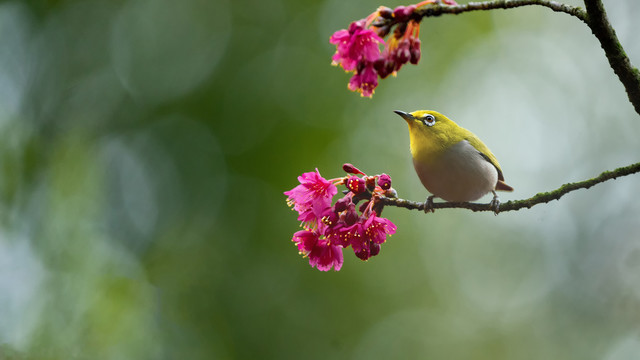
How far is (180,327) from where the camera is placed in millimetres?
10594

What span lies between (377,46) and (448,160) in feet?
3.04

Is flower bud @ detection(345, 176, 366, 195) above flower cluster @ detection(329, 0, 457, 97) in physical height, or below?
below

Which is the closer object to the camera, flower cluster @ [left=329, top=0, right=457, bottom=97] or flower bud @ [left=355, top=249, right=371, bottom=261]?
flower cluster @ [left=329, top=0, right=457, bottom=97]

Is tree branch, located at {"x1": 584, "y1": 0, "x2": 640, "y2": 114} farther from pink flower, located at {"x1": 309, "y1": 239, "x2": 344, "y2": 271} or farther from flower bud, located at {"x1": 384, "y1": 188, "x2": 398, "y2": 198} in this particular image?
pink flower, located at {"x1": 309, "y1": 239, "x2": 344, "y2": 271}

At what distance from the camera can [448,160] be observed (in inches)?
102

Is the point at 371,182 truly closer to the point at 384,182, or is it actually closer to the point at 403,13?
the point at 384,182

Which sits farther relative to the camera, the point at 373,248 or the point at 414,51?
the point at 373,248

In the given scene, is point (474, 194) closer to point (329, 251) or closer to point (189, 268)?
point (329, 251)

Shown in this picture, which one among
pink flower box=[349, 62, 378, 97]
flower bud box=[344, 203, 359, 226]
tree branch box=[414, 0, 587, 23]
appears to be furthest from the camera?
flower bud box=[344, 203, 359, 226]

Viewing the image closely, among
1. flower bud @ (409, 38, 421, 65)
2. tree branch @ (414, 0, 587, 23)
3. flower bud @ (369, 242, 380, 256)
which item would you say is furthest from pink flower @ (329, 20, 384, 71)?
flower bud @ (369, 242, 380, 256)

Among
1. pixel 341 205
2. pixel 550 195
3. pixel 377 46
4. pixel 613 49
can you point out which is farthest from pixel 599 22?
pixel 341 205

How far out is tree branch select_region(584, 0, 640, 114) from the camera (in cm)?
150

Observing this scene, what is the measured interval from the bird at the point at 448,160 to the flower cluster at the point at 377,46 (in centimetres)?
56

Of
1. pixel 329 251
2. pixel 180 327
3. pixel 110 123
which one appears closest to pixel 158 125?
pixel 110 123
